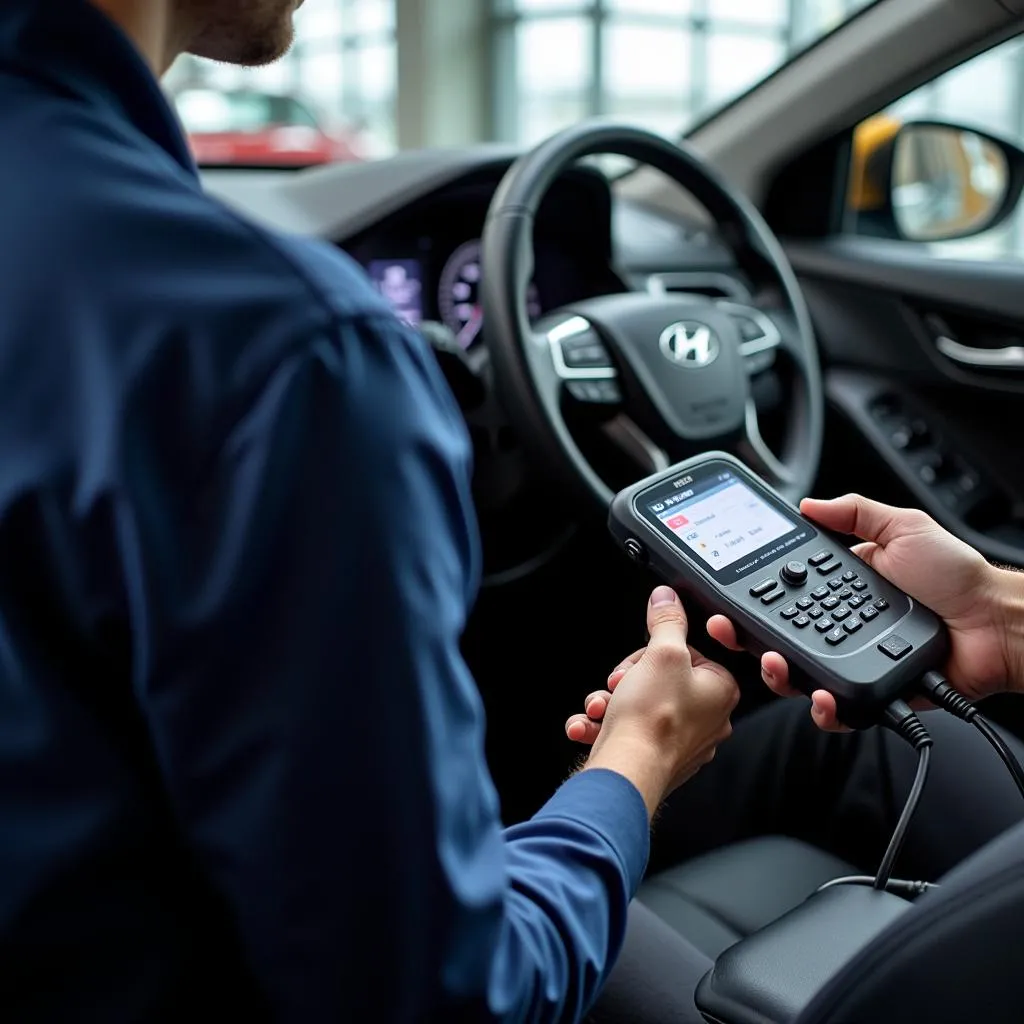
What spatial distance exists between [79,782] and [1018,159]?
1800mm

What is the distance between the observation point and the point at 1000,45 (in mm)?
1481

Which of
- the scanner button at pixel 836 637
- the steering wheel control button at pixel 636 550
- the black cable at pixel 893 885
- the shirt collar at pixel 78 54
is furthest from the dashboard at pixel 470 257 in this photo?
the shirt collar at pixel 78 54

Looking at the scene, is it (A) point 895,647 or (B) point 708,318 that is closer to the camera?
(A) point 895,647

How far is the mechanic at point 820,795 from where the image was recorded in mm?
830

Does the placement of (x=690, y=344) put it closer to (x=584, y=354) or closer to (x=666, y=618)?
(x=584, y=354)

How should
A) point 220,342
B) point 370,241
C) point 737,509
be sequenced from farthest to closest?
point 370,241 → point 737,509 → point 220,342

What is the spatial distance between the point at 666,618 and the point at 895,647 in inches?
6.2

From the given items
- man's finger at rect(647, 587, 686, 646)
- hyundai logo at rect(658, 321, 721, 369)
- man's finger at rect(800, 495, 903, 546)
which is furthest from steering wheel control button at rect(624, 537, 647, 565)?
hyundai logo at rect(658, 321, 721, 369)

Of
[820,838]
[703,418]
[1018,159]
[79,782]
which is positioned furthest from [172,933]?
[1018,159]

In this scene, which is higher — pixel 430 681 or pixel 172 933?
pixel 430 681

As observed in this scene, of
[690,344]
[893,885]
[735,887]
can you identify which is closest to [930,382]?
[690,344]

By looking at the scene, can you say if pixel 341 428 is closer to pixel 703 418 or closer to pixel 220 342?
pixel 220 342

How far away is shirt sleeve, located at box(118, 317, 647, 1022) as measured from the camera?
42 centimetres

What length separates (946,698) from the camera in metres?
0.83
